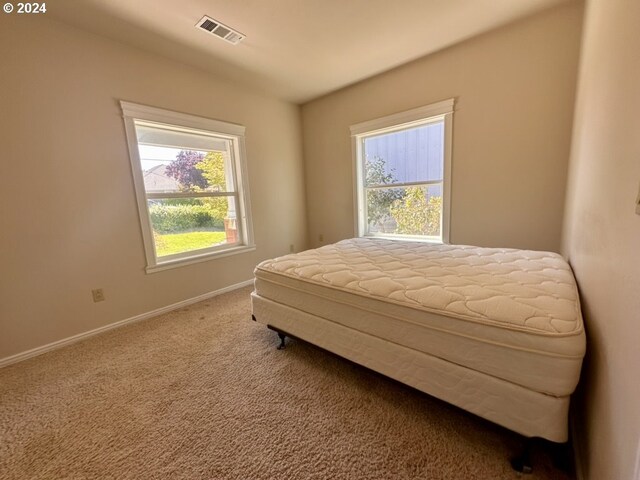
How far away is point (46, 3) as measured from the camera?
6.09 feet

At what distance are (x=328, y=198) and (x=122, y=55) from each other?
9.11 ft

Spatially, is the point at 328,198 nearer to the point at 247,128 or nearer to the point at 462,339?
the point at 247,128

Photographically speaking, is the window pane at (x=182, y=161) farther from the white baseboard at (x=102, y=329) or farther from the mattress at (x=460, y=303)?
the mattress at (x=460, y=303)

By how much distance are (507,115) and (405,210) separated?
4.62ft

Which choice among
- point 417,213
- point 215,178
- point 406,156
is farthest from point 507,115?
point 215,178

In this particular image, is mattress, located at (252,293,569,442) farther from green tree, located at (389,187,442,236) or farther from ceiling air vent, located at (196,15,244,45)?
ceiling air vent, located at (196,15,244,45)

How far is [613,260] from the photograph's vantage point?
32.0 inches

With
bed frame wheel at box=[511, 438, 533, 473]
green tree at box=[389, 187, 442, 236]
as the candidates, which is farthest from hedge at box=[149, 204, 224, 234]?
bed frame wheel at box=[511, 438, 533, 473]

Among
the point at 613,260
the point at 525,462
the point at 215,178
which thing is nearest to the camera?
the point at 613,260

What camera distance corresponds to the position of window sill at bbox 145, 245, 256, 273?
2.72 m

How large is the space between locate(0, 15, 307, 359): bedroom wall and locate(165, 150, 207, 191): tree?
46cm

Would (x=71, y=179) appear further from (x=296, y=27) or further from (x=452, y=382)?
(x=452, y=382)

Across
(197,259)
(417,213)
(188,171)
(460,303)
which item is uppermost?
(188,171)

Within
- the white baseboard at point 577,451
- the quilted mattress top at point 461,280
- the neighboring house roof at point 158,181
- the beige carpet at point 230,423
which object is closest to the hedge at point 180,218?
the neighboring house roof at point 158,181
